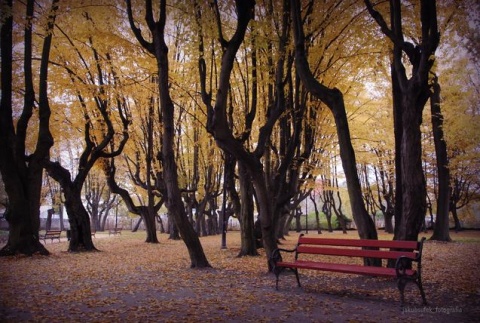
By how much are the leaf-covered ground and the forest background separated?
58.4 inches

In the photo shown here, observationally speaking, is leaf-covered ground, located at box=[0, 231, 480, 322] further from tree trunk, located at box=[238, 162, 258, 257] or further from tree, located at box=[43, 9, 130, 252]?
tree, located at box=[43, 9, 130, 252]

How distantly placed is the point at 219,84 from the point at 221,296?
4.75 metres

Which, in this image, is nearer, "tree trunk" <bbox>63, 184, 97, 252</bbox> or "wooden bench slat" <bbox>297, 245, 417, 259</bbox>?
"wooden bench slat" <bbox>297, 245, 417, 259</bbox>

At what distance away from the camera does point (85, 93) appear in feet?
51.0

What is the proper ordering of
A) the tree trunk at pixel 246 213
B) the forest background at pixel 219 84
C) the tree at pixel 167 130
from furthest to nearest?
1. the tree trunk at pixel 246 213
2. the forest background at pixel 219 84
3. the tree at pixel 167 130

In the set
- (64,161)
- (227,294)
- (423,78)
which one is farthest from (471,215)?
(64,161)

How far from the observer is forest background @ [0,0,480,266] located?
9.55m

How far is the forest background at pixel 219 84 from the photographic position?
31.3 feet

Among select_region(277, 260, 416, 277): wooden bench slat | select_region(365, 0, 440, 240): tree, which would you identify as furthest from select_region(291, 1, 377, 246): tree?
select_region(277, 260, 416, 277): wooden bench slat

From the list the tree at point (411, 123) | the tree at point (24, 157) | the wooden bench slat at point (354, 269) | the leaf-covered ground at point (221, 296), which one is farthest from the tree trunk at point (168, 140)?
the tree at point (411, 123)

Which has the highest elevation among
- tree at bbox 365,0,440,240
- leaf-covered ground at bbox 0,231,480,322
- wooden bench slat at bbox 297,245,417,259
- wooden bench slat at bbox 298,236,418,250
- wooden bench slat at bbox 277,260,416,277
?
tree at bbox 365,0,440,240

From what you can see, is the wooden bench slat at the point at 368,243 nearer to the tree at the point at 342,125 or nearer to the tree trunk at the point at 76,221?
the tree at the point at 342,125

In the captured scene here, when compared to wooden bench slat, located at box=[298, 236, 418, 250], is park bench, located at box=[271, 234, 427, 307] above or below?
below

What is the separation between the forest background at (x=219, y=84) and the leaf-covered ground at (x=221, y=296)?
1.48 meters
